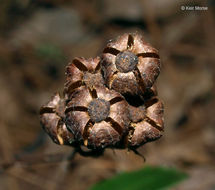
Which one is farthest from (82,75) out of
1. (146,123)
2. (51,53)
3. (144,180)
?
(51,53)

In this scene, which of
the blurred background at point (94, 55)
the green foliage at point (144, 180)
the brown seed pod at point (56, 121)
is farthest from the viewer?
the blurred background at point (94, 55)

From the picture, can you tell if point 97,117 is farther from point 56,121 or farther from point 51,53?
point 51,53

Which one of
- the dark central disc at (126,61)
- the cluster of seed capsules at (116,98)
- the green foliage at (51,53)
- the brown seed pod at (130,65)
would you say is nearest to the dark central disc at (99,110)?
the cluster of seed capsules at (116,98)

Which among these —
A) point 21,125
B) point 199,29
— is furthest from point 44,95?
point 199,29

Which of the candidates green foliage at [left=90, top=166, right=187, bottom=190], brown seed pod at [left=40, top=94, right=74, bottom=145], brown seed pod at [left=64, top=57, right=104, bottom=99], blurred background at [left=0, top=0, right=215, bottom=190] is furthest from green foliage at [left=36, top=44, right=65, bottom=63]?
brown seed pod at [left=64, top=57, right=104, bottom=99]

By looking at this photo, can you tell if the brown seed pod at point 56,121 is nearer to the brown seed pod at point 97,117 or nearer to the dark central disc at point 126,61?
Result: the brown seed pod at point 97,117

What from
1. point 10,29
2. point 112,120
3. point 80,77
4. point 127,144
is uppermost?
point 10,29

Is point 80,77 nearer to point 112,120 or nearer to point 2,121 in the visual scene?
point 112,120

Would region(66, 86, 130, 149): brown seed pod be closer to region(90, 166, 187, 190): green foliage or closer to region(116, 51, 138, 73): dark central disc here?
region(116, 51, 138, 73): dark central disc
